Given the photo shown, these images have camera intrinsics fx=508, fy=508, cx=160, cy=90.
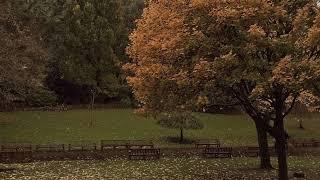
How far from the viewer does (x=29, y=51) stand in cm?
4844

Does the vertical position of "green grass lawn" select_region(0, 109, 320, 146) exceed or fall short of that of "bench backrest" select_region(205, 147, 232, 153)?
it exceeds it

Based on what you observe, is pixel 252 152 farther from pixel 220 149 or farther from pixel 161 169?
pixel 161 169

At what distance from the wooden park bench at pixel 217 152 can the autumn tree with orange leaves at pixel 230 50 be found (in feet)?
62.1

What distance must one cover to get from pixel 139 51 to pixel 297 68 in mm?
8997

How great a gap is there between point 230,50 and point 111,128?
38.7m

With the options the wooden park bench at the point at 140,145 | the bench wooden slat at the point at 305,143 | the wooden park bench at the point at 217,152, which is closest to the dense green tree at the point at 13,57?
the wooden park bench at the point at 140,145

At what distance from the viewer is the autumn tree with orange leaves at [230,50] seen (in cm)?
2373

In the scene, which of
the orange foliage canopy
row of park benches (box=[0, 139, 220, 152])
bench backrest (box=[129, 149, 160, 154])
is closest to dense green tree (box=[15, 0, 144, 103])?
row of park benches (box=[0, 139, 220, 152])

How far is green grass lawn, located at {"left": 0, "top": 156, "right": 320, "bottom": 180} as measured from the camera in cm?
3352

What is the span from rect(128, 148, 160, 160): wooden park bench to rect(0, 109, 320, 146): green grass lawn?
21.7ft

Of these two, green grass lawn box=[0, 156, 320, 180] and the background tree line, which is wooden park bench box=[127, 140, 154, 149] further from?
the background tree line

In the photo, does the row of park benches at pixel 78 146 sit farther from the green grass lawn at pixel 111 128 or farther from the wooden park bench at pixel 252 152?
the wooden park bench at pixel 252 152

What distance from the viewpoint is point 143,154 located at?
4541cm

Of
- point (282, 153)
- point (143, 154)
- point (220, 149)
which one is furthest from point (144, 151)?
point (282, 153)
